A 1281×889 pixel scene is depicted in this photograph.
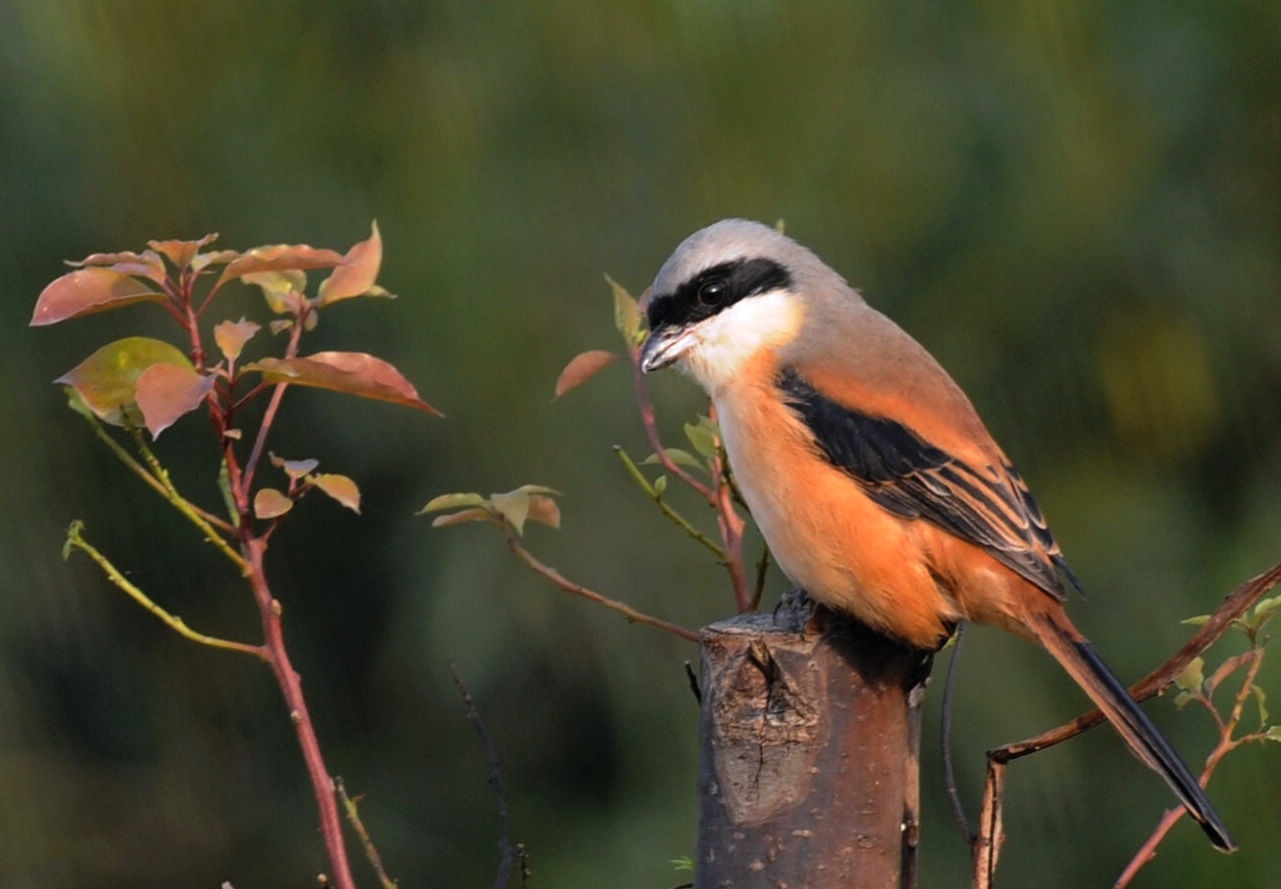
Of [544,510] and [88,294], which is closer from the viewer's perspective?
[88,294]

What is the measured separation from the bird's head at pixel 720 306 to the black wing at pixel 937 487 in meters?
0.15

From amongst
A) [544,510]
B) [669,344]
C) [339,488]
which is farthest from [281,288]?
[669,344]

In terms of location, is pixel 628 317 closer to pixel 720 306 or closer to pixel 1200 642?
pixel 720 306

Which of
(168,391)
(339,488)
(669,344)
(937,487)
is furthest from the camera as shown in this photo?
(669,344)

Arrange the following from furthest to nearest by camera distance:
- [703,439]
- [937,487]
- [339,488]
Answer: [937,487] < [703,439] < [339,488]

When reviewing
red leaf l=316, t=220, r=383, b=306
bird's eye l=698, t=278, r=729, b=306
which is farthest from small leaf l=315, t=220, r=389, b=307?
bird's eye l=698, t=278, r=729, b=306

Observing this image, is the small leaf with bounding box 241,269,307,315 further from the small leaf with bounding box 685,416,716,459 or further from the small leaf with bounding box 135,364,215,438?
the small leaf with bounding box 685,416,716,459

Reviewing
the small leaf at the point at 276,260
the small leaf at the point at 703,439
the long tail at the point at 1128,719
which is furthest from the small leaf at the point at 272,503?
the long tail at the point at 1128,719

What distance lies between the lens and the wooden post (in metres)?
1.21

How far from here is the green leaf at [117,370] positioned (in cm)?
113

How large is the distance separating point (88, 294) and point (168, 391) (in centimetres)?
13

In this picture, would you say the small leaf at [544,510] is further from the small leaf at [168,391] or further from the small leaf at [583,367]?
the small leaf at [168,391]

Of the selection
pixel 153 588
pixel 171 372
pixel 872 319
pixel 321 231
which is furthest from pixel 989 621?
pixel 153 588

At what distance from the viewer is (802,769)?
4.01ft
